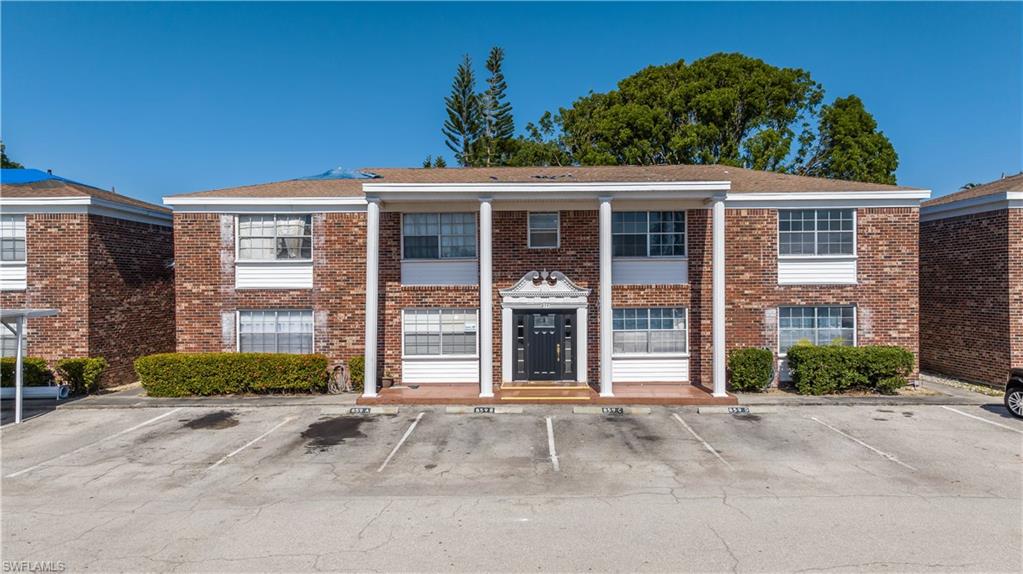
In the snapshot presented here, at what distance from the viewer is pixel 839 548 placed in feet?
20.0

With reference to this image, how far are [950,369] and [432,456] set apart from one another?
17.1 metres

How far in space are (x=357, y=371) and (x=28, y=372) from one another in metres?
8.82

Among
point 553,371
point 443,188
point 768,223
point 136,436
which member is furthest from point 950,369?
point 136,436

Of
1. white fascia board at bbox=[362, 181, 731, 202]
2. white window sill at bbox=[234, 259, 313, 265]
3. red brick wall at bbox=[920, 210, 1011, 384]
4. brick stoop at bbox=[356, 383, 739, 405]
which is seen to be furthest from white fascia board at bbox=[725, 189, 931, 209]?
white window sill at bbox=[234, 259, 313, 265]

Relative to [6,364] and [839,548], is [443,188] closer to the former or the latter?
[839,548]

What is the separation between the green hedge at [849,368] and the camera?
46.5ft

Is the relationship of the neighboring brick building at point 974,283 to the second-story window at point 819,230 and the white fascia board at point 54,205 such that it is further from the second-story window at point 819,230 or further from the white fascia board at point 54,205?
the white fascia board at point 54,205

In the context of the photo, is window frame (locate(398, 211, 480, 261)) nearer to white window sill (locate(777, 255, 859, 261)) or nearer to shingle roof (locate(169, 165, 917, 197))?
shingle roof (locate(169, 165, 917, 197))

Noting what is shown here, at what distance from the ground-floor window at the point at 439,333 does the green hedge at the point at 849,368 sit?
9.12 metres

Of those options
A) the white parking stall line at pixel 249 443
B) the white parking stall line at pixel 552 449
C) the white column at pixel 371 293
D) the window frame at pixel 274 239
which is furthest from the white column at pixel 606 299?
the window frame at pixel 274 239

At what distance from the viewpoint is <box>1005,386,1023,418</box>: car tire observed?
1188 centimetres

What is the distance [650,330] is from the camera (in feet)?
51.6

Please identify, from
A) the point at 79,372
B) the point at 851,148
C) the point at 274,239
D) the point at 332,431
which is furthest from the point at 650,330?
the point at 851,148

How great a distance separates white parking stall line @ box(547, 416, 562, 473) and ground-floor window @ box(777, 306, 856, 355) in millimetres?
8068
